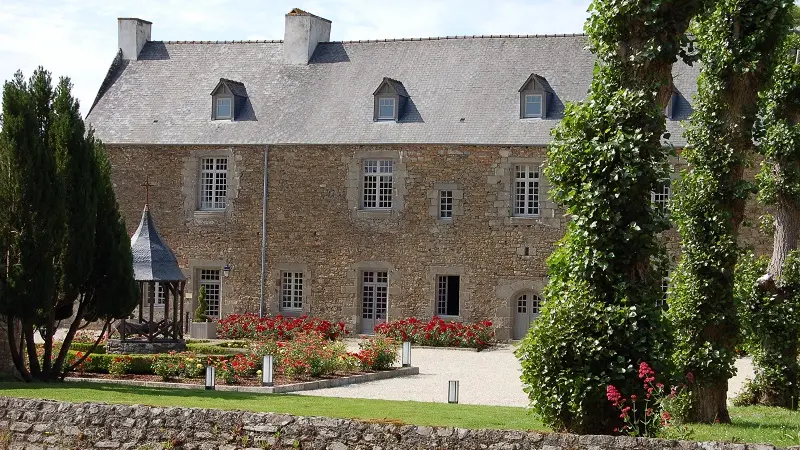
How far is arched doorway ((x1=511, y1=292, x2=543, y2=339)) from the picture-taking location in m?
26.1

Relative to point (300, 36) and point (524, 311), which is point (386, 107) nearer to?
point (300, 36)

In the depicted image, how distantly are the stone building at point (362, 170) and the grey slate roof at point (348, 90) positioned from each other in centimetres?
4

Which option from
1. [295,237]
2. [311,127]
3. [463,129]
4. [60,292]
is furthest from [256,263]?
[60,292]

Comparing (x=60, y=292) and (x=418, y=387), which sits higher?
(x=60, y=292)

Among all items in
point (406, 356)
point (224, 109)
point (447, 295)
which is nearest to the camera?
point (406, 356)

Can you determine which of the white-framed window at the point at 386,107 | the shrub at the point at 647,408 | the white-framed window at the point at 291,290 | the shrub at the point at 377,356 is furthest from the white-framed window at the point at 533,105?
the shrub at the point at 647,408

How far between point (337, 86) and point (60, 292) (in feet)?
48.1

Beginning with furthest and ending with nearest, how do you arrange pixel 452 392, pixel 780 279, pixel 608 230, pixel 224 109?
pixel 224 109 → pixel 780 279 → pixel 452 392 → pixel 608 230

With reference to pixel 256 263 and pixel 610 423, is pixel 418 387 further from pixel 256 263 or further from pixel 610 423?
pixel 256 263

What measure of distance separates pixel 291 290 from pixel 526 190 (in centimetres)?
572

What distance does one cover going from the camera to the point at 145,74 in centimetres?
3027

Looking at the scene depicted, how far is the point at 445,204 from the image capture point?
2673 cm

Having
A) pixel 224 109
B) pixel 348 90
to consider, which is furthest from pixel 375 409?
pixel 224 109

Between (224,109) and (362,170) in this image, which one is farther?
(224,109)
